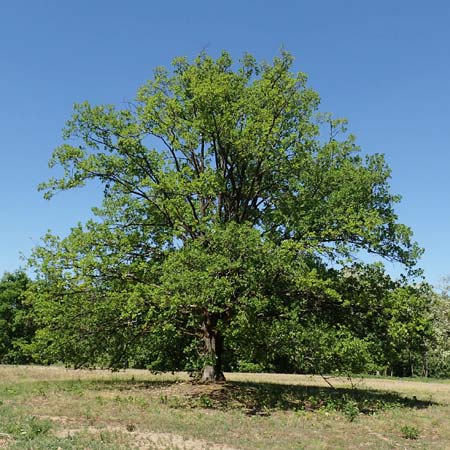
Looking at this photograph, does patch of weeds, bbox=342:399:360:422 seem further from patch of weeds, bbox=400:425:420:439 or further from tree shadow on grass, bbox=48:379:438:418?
patch of weeds, bbox=400:425:420:439

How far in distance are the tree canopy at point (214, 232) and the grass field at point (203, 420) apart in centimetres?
173

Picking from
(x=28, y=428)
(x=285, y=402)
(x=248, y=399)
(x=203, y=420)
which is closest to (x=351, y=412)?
(x=285, y=402)

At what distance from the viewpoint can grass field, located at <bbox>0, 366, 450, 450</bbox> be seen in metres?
12.6

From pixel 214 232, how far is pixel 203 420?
6864mm

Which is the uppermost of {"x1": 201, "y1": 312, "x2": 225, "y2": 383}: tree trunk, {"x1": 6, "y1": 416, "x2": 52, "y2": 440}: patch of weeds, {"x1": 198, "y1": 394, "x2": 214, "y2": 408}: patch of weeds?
{"x1": 201, "y1": 312, "x2": 225, "y2": 383}: tree trunk

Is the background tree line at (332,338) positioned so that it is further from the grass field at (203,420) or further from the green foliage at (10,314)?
the green foliage at (10,314)

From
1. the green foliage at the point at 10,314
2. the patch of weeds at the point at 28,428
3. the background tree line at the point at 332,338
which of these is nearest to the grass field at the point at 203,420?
the patch of weeds at the point at 28,428

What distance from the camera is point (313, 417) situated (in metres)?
18.2

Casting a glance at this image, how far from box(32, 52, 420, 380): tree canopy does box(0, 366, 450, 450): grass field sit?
5.68 feet

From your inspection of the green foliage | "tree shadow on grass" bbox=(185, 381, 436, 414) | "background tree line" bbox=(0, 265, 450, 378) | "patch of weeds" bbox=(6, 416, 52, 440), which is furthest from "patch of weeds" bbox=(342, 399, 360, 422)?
the green foliage

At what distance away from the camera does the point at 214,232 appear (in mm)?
19812

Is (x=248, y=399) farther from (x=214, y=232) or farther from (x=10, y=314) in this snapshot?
(x=10, y=314)

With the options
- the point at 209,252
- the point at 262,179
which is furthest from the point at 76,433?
the point at 262,179

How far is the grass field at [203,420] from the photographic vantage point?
12.6 meters
